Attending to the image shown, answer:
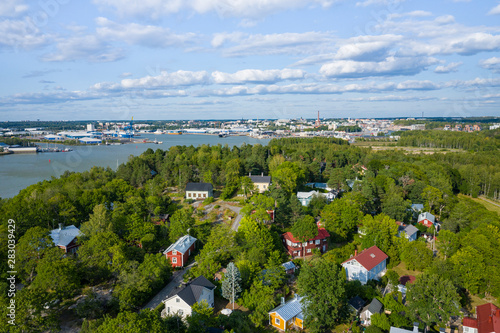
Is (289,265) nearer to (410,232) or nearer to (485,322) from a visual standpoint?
(485,322)

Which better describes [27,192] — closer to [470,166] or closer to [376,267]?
[376,267]

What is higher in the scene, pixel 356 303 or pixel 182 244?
pixel 182 244

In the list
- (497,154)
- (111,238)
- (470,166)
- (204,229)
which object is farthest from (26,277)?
(497,154)

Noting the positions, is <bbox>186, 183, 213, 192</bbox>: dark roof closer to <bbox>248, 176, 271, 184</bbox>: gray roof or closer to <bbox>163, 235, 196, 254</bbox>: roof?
<bbox>248, 176, 271, 184</bbox>: gray roof

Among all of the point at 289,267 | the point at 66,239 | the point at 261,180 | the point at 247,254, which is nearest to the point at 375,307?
the point at 289,267

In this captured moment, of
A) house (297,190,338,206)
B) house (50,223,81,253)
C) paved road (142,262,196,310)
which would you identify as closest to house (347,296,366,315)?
paved road (142,262,196,310)

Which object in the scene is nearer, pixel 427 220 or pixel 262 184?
pixel 427 220
